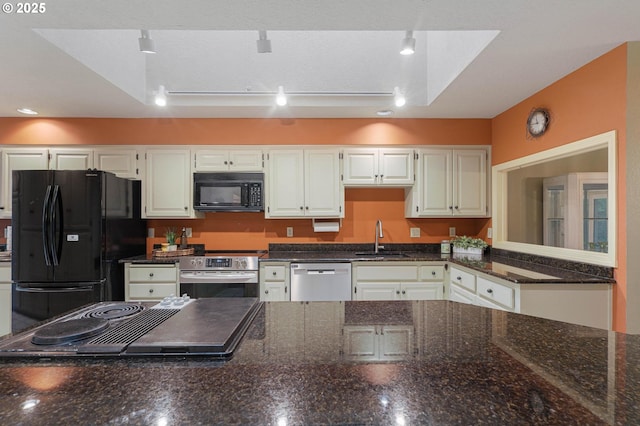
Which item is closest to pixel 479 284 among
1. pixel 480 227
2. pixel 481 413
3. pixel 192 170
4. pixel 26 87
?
pixel 480 227

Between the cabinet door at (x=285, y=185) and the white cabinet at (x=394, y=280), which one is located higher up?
the cabinet door at (x=285, y=185)

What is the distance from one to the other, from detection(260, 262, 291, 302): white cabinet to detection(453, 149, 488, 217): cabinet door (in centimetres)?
207

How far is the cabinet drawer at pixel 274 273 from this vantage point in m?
3.32

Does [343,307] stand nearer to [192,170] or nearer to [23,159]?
[192,170]

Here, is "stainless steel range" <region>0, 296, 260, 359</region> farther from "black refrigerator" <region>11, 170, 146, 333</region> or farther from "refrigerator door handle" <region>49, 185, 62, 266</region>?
"refrigerator door handle" <region>49, 185, 62, 266</region>

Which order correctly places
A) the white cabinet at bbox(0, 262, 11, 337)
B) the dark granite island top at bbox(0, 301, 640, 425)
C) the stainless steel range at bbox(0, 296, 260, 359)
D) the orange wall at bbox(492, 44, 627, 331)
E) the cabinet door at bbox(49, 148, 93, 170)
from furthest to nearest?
1. the cabinet door at bbox(49, 148, 93, 170)
2. the white cabinet at bbox(0, 262, 11, 337)
3. the orange wall at bbox(492, 44, 627, 331)
4. the stainless steel range at bbox(0, 296, 260, 359)
5. the dark granite island top at bbox(0, 301, 640, 425)

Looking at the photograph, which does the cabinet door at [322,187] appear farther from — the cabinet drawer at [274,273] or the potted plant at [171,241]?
the potted plant at [171,241]

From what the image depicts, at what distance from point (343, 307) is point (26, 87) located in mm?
3372

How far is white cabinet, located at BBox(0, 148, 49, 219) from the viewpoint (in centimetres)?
354

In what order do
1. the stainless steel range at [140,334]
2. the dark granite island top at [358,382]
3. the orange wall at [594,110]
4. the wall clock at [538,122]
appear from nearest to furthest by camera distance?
1. the dark granite island top at [358,382]
2. the stainless steel range at [140,334]
3. the orange wall at [594,110]
4. the wall clock at [538,122]

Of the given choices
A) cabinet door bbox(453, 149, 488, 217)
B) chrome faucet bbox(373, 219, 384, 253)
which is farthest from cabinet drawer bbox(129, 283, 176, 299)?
cabinet door bbox(453, 149, 488, 217)

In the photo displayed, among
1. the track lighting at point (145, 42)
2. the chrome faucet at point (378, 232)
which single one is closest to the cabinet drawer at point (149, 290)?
the track lighting at point (145, 42)

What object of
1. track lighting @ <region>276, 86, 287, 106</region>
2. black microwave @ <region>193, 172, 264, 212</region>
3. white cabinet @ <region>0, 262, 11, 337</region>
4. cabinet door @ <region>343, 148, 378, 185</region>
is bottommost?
white cabinet @ <region>0, 262, 11, 337</region>

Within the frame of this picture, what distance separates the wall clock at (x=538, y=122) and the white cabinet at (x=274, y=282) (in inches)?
106
